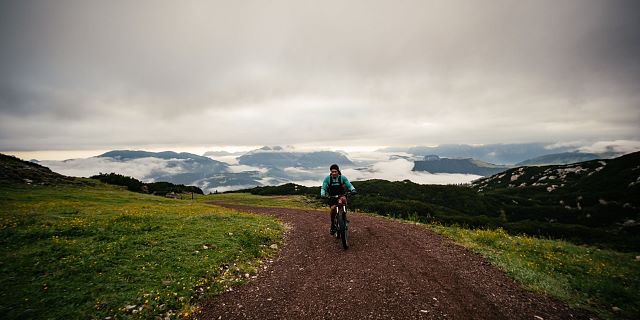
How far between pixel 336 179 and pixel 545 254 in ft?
35.4

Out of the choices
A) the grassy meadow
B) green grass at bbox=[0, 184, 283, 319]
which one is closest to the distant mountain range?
the grassy meadow

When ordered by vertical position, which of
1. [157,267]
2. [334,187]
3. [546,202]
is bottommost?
[546,202]

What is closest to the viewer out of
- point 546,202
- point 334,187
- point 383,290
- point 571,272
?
point 383,290

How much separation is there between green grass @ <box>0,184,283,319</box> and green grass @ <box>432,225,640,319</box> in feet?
36.0

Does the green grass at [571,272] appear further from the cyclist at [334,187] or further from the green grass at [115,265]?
the green grass at [115,265]

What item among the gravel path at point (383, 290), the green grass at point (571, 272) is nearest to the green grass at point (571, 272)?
the green grass at point (571, 272)

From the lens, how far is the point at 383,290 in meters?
9.21

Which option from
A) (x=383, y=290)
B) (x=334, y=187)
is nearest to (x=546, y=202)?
(x=334, y=187)

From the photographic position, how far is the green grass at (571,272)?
8.62 meters

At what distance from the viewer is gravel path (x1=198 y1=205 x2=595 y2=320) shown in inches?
313

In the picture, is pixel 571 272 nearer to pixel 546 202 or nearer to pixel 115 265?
pixel 115 265

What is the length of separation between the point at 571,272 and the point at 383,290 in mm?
8385

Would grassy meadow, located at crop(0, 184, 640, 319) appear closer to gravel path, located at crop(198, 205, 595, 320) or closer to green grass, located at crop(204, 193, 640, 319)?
green grass, located at crop(204, 193, 640, 319)

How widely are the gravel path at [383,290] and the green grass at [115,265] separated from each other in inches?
56.2
